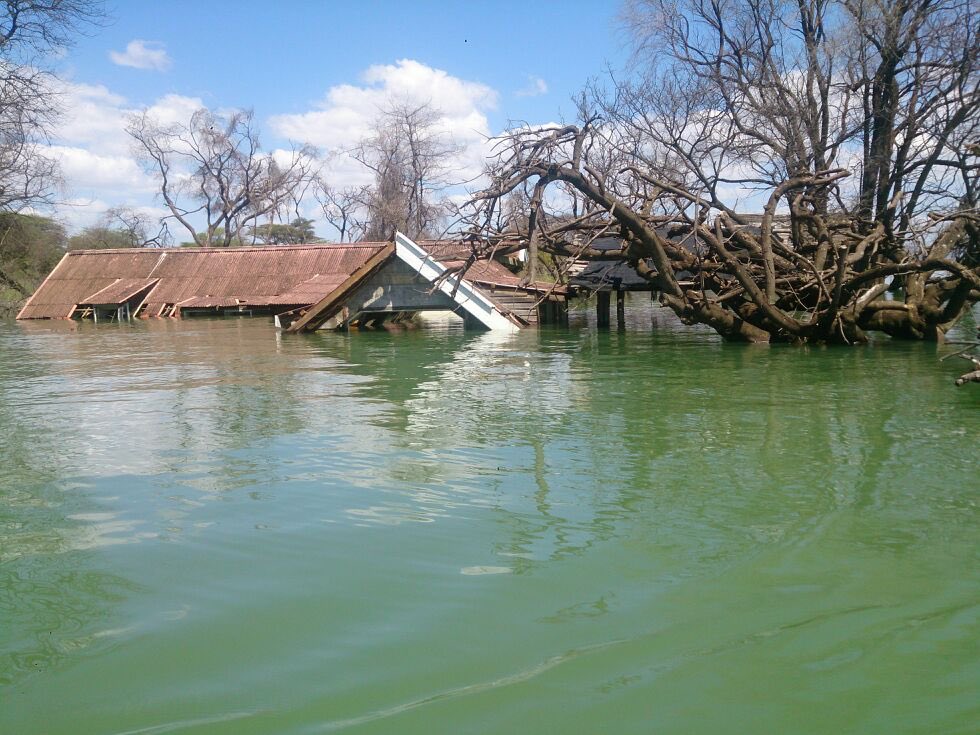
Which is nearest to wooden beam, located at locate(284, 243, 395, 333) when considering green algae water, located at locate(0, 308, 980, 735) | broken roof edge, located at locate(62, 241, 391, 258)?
green algae water, located at locate(0, 308, 980, 735)

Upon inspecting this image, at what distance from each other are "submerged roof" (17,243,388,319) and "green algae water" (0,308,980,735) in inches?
1177

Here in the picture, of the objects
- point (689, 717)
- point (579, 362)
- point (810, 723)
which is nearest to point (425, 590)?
point (689, 717)

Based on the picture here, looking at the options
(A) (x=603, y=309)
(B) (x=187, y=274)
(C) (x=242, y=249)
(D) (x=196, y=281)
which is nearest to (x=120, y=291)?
(B) (x=187, y=274)

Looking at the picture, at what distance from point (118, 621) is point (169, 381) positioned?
9678 millimetres

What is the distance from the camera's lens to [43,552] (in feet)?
16.5

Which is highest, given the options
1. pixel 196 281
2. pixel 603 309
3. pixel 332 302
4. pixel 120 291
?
pixel 196 281

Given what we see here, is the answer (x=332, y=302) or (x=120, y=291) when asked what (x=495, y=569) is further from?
(x=120, y=291)

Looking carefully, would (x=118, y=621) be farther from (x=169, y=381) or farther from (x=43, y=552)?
(x=169, y=381)

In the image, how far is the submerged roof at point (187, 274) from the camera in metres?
38.8

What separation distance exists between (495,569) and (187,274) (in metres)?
39.1

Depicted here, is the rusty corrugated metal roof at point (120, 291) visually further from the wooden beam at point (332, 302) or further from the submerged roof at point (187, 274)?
the wooden beam at point (332, 302)

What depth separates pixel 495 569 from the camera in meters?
4.65

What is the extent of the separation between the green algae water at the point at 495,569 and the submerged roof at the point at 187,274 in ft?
98.1

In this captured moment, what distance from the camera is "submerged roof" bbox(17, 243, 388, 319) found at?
38.8 metres
